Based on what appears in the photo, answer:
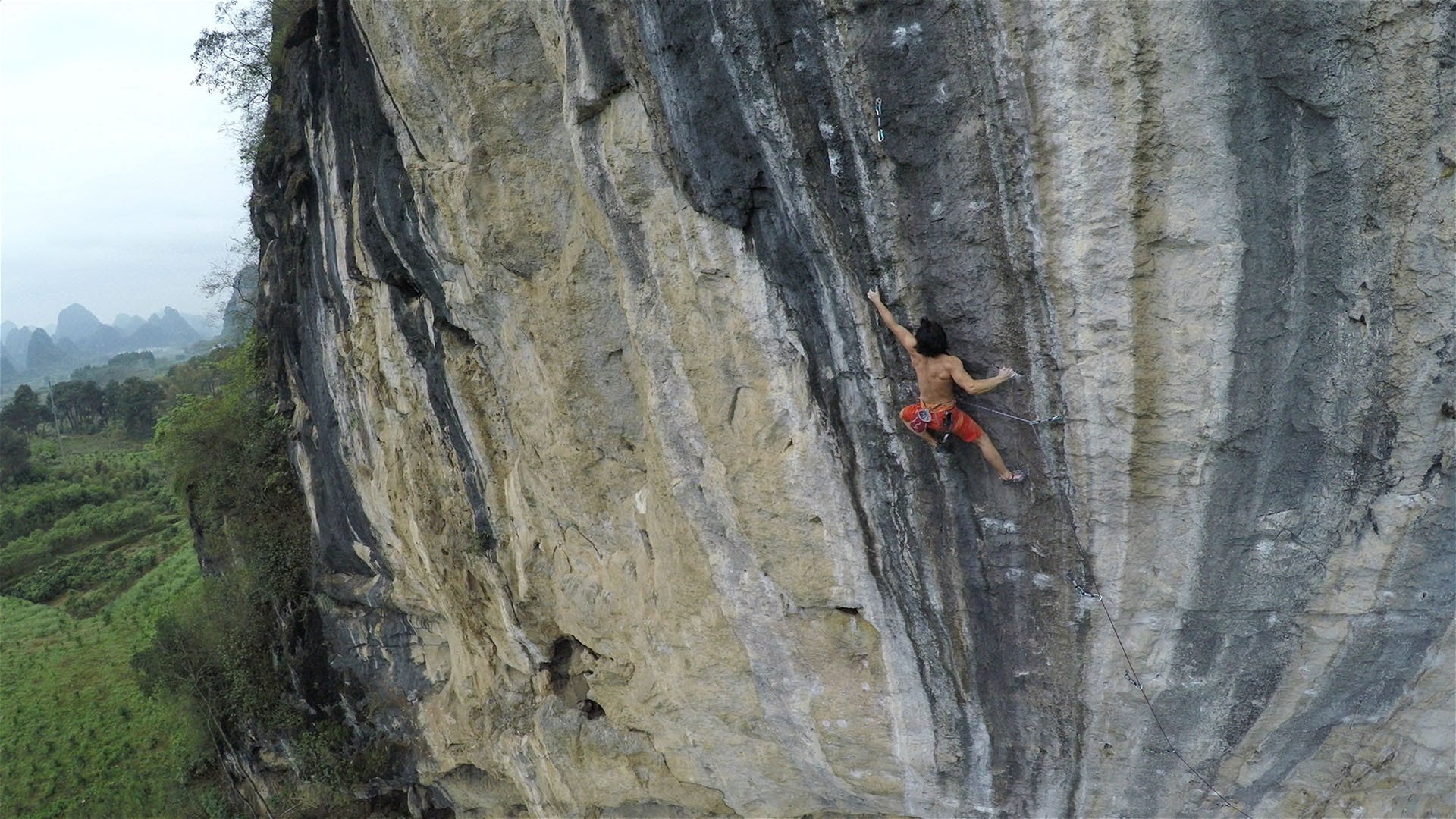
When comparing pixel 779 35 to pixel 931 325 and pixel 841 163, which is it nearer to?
pixel 841 163

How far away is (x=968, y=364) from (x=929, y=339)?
12.3 inches

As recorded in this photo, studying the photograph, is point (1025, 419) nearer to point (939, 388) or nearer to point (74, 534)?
point (939, 388)

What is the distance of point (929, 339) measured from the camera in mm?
4031

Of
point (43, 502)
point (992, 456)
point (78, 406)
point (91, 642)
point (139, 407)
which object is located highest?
point (78, 406)

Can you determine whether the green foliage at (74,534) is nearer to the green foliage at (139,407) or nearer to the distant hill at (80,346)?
the green foliage at (139,407)

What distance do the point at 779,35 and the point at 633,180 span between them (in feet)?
4.17

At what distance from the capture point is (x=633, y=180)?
4.64 m

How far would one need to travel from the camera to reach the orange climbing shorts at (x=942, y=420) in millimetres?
4195

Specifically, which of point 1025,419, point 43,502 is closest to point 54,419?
point 43,502

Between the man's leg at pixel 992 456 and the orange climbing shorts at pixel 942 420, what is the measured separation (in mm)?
42

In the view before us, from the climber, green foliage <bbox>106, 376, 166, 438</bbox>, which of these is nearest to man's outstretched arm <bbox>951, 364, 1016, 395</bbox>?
the climber

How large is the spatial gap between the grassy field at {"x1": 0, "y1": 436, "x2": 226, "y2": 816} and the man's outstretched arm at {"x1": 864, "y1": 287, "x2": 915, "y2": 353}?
1445cm

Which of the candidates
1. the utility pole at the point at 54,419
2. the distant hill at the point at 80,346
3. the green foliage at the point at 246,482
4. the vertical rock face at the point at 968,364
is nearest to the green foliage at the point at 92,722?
the green foliage at the point at 246,482

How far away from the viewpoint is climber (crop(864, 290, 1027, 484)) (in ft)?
13.3
